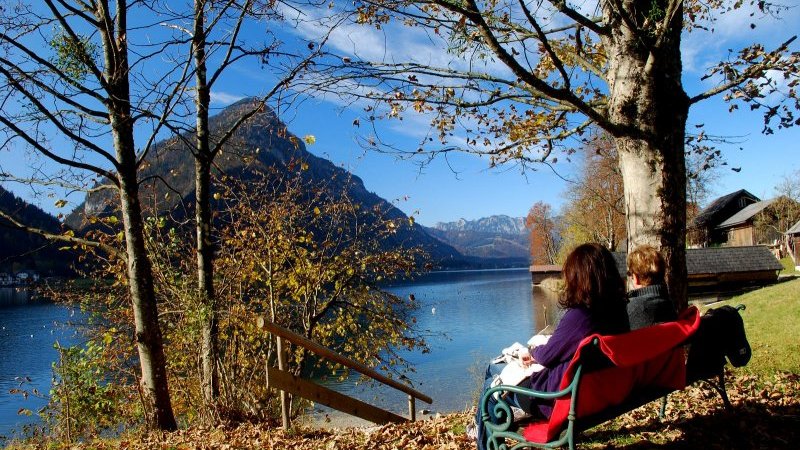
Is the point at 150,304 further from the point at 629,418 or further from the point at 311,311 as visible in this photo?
the point at 629,418

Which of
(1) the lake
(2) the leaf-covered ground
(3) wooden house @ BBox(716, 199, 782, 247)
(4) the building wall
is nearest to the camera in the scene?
(2) the leaf-covered ground

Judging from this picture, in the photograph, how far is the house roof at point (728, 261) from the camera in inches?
1047

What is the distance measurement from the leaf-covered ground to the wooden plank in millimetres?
392

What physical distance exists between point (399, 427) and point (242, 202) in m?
5.78

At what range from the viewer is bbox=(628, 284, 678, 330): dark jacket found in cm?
367

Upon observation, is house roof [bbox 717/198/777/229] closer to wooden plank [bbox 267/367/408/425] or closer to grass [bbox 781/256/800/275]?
grass [bbox 781/256/800/275]

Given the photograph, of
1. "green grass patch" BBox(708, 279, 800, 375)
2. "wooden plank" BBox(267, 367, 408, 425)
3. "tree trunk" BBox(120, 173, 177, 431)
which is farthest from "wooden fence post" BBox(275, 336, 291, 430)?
"green grass patch" BBox(708, 279, 800, 375)

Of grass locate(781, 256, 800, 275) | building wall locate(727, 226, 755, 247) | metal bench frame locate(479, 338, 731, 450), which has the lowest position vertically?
grass locate(781, 256, 800, 275)

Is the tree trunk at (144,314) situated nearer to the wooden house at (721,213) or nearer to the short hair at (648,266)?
the short hair at (648,266)

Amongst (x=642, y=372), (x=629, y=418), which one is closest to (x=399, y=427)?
(x=629, y=418)

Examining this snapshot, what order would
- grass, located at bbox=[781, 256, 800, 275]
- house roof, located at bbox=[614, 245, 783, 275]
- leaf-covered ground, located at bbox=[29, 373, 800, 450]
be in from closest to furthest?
leaf-covered ground, located at bbox=[29, 373, 800, 450]
house roof, located at bbox=[614, 245, 783, 275]
grass, located at bbox=[781, 256, 800, 275]

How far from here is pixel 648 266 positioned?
379 cm

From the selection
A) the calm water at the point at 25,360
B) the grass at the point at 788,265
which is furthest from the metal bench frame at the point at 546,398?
the grass at the point at 788,265

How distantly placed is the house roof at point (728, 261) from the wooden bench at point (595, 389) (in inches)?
960
